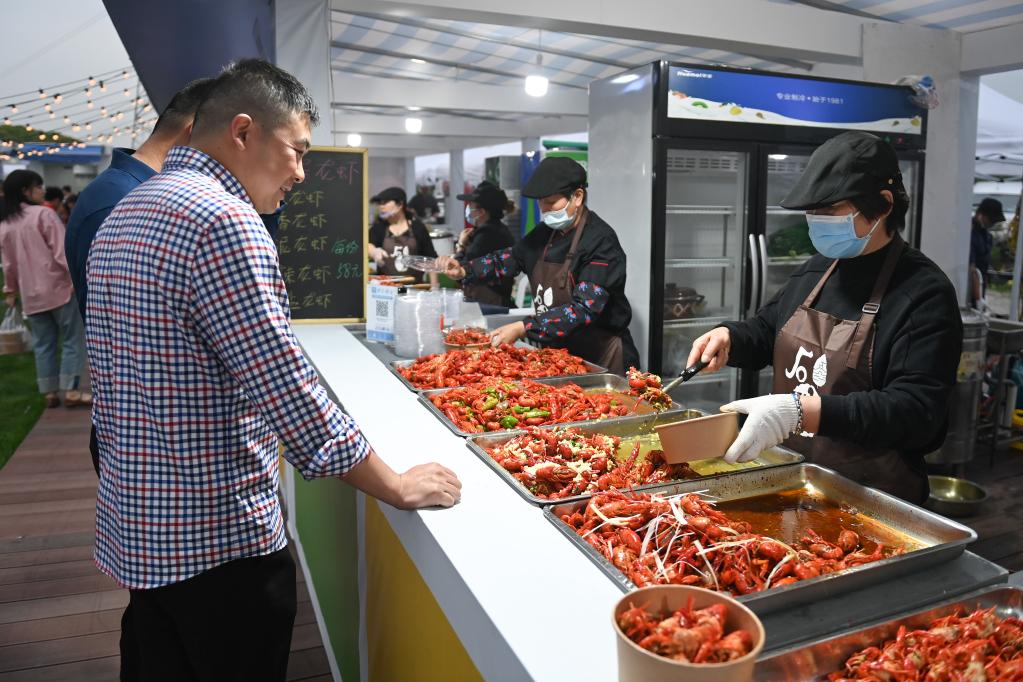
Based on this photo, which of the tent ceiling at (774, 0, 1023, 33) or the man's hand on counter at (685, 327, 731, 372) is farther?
the tent ceiling at (774, 0, 1023, 33)

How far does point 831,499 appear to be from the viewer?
195 cm

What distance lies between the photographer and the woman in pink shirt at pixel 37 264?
7156mm

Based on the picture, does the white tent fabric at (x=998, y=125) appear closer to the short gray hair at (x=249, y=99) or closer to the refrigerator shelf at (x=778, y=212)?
the refrigerator shelf at (x=778, y=212)

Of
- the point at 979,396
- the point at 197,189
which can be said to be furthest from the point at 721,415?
the point at 979,396

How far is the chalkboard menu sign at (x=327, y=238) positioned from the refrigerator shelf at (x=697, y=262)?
2.15m

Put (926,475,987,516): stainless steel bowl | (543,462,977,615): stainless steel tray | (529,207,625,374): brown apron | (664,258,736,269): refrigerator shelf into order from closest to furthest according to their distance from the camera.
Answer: (543,462,977,615): stainless steel tray < (529,207,625,374): brown apron < (926,475,987,516): stainless steel bowl < (664,258,736,269): refrigerator shelf

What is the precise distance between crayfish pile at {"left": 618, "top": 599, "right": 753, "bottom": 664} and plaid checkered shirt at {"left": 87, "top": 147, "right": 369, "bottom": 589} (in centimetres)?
74

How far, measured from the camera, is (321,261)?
14.9 feet

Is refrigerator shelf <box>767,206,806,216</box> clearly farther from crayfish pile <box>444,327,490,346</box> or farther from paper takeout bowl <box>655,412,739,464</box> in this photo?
paper takeout bowl <box>655,412,739,464</box>

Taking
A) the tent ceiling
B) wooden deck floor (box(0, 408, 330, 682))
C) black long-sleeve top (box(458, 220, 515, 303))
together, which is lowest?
wooden deck floor (box(0, 408, 330, 682))

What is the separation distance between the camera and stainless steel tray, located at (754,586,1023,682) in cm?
121

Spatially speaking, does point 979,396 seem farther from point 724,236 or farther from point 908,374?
point 908,374

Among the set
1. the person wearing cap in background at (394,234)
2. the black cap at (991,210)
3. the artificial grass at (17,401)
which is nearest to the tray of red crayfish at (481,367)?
the person wearing cap in background at (394,234)

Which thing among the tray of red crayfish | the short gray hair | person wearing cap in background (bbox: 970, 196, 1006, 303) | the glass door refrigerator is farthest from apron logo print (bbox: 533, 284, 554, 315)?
person wearing cap in background (bbox: 970, 196, 1006, 303)
